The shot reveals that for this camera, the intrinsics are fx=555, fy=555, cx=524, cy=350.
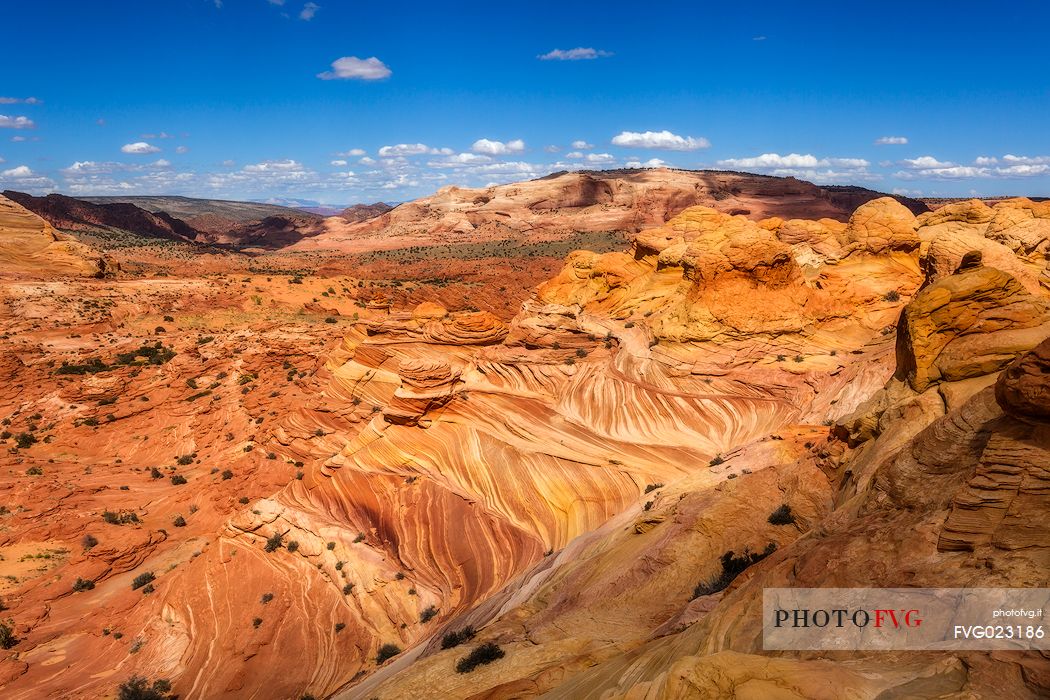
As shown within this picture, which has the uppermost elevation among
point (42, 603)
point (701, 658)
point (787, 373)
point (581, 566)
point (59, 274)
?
point (59, 274)

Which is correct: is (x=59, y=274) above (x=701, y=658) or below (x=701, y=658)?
above

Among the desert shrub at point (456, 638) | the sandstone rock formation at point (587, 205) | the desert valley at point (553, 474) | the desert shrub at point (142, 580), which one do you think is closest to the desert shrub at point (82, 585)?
the desert valley at point (553, 474)

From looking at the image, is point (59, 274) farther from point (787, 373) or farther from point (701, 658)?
point (701, 658)

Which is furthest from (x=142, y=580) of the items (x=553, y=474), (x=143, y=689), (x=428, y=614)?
(x=553, y=474)

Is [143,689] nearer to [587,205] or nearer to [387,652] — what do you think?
[387,652]

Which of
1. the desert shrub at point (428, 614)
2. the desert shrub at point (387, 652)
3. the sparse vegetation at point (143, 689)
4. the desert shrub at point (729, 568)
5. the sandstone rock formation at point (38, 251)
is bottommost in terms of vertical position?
the desert shrub at point (387, 652)

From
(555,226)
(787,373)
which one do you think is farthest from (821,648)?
(555,226)

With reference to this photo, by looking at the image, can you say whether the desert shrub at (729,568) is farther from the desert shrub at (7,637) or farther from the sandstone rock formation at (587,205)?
the sandstone rock formation at (587,205)
